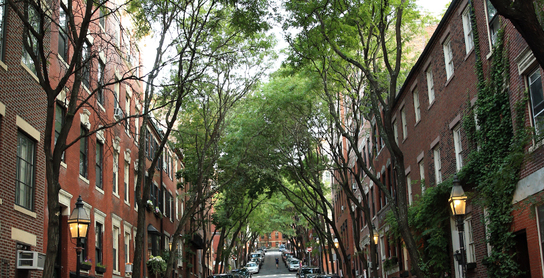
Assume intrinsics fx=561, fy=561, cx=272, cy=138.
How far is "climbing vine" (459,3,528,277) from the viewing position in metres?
15.0

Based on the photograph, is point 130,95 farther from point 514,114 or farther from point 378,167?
point 514,114

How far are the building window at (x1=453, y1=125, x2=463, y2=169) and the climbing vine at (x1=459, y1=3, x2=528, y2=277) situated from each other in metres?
2.39

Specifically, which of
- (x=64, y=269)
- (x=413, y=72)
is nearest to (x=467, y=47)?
(x=413, y=72)

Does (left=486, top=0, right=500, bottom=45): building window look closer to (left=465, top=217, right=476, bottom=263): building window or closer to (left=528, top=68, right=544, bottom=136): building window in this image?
(left=528, top=68, right=544, bottom=136): building window

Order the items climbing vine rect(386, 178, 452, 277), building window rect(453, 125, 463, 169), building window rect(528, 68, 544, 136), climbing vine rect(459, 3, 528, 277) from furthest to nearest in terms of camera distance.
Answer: climbing vine rect(386, 178, 452, 277) < building window rect(453, 125, 463, 169) < climbing vine rect(459, 3, 528, 277) < building window rect(528, 68, 544, 136)

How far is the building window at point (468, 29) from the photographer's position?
1850 cm

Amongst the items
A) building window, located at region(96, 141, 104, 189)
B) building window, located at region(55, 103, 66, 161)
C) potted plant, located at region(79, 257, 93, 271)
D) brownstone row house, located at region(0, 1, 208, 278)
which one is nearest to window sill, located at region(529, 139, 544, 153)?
brownstone row house, located at region(0, 1, 208, 278)

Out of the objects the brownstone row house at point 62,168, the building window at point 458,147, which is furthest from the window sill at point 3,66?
the building window at point 458,147

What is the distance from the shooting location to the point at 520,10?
7672mm

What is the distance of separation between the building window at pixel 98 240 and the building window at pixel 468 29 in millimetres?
15386

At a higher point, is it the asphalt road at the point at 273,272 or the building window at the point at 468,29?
the building window at the point at 468,29

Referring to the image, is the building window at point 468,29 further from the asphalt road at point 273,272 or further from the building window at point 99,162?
the asphalt road at point 273,272

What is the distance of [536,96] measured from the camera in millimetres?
14180

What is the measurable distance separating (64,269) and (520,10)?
16.0 m
